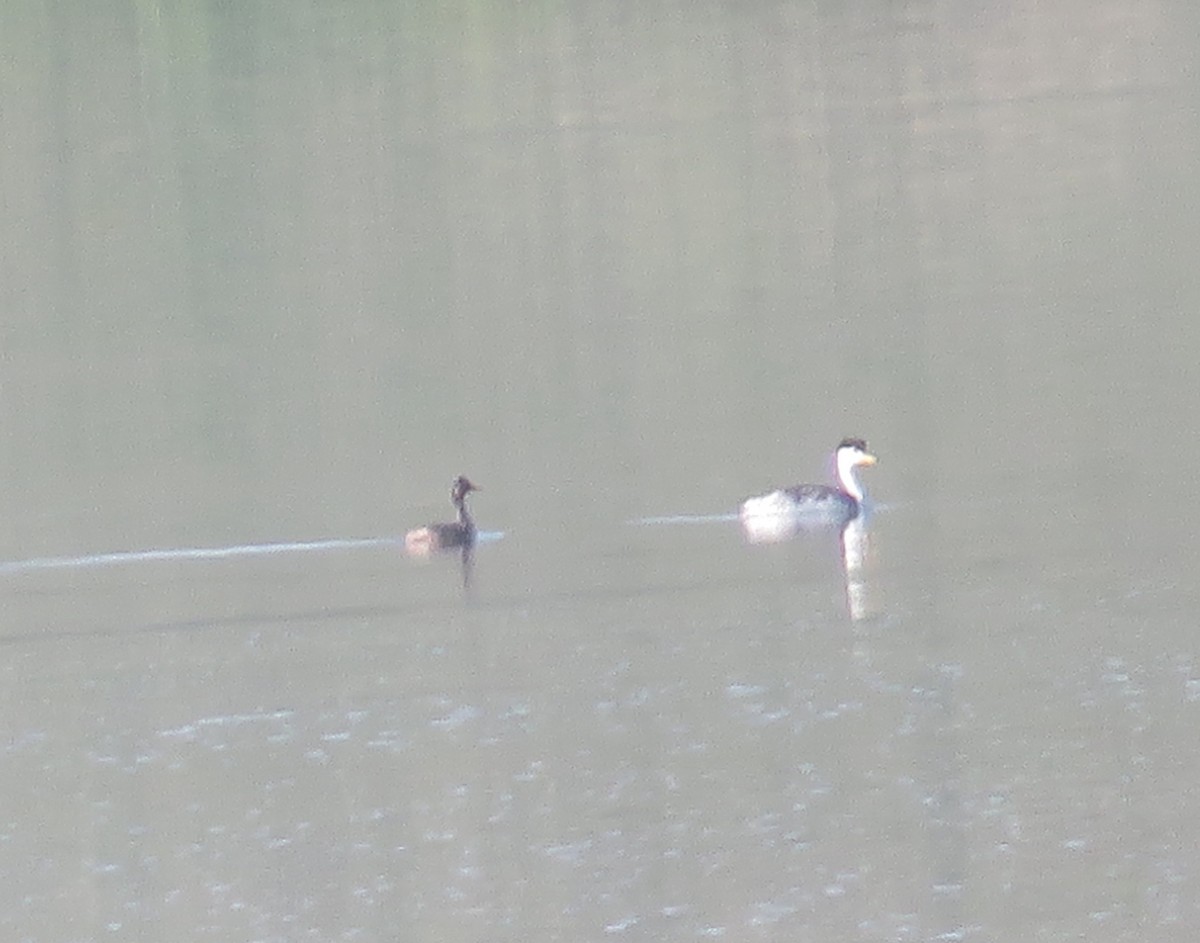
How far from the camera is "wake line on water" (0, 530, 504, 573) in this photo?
17.6 meters

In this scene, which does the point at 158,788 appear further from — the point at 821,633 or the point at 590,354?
the point at 590,354

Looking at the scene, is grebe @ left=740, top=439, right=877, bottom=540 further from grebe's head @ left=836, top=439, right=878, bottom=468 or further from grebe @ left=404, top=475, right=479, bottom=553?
grebe @ left=404, top=475, right=479, bottom=553

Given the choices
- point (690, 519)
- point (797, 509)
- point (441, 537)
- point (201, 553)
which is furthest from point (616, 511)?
point (201, 553)

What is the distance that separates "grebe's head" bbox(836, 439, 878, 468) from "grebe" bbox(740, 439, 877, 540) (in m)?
0.74

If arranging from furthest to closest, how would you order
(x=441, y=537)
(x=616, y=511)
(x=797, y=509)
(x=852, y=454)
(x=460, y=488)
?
(x=852, y=454), (x=460, y=488), (x=616, y=511), (x=797, y=509), (x=441, y=537)

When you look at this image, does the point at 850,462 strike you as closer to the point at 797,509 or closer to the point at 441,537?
the point at 797,509

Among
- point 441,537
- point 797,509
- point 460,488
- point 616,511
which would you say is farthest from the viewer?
point 460,488

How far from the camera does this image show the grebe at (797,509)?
17.4 metres

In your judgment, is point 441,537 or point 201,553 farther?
point 201,553

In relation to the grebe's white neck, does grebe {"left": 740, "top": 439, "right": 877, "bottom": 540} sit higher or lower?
lower

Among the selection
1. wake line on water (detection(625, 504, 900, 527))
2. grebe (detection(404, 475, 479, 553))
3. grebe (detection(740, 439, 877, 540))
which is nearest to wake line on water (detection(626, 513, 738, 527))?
wake line on water (detection(625, 504, 900, 527))

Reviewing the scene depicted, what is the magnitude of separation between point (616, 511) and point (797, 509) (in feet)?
3.42

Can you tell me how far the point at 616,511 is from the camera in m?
18.1

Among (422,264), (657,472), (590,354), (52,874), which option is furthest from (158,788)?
(422,264)
